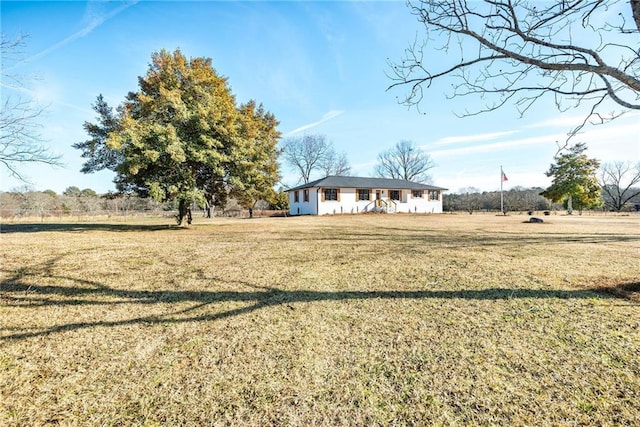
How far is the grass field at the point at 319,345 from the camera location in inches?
67.4

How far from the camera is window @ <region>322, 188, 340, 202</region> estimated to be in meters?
24.8

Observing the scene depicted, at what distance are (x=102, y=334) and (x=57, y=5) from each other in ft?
29.7

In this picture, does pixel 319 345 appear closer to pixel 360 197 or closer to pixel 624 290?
pixel 624 290

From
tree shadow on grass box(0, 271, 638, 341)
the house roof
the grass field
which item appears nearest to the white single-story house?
the house roof

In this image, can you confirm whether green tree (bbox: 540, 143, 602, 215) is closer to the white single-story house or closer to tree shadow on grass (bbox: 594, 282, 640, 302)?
the white single-story house

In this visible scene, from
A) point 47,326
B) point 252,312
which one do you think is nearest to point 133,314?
point 47,326

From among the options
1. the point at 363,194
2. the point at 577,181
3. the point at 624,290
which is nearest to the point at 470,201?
the point at 577,181

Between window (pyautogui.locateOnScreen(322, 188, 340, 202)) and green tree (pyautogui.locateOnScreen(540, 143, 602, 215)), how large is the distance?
24.3 meters

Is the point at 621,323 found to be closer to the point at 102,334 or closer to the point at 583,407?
the point at 583,407

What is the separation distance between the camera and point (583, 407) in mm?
1679

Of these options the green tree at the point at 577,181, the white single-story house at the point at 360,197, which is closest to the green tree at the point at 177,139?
the white single-story house at the point at 360,197

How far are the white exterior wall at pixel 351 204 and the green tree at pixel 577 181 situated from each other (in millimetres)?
12634

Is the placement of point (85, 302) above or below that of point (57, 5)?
below

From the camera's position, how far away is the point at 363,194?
26.9 m
